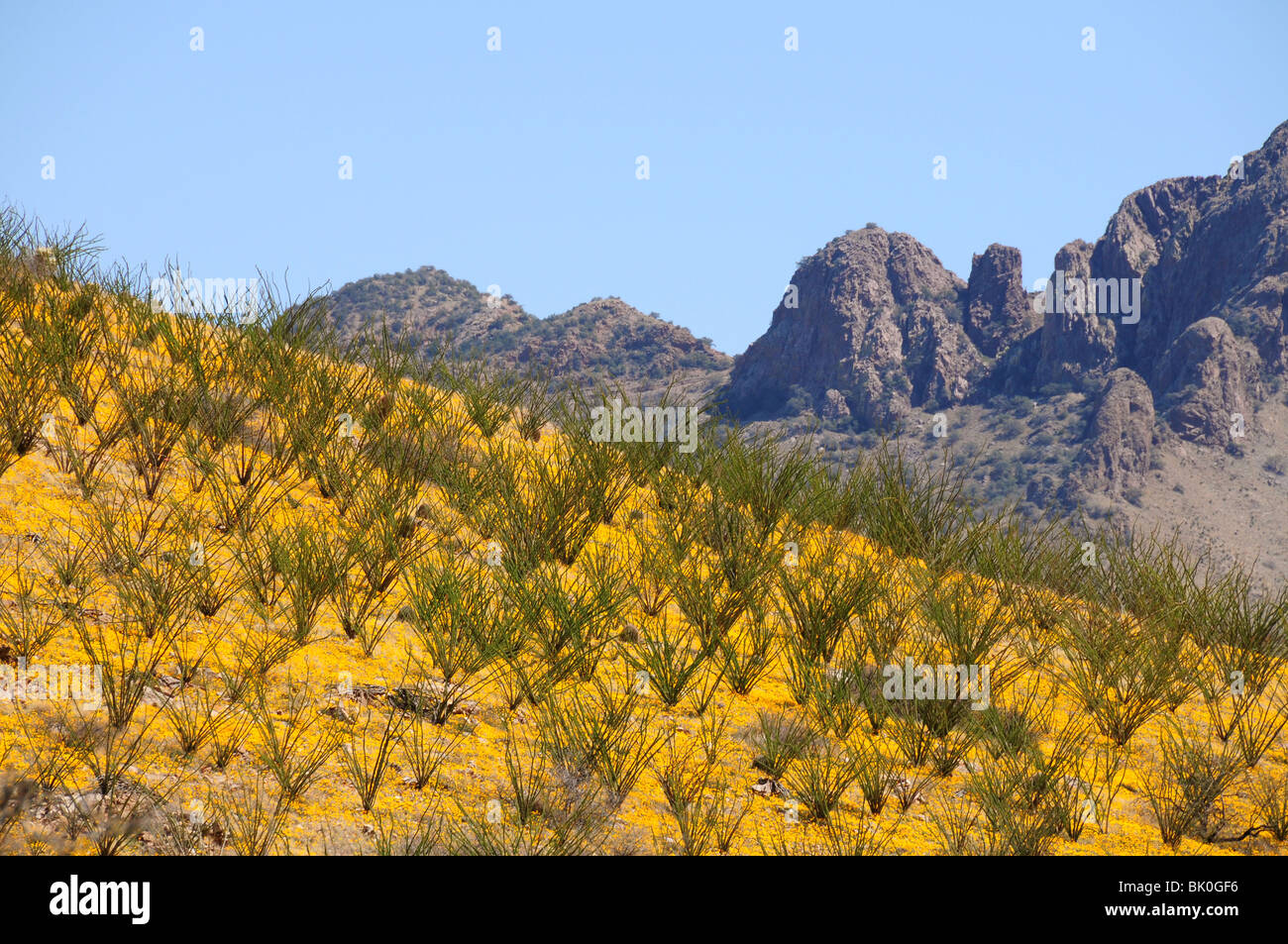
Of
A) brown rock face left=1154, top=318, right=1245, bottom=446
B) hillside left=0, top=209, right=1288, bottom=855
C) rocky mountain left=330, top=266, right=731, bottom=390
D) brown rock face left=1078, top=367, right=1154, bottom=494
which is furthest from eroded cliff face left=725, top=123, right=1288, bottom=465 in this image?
hillside left=0, top=209, right=1288, bottom=855

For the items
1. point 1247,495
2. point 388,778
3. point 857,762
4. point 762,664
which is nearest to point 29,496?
point 388,778

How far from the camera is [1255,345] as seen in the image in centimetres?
11925

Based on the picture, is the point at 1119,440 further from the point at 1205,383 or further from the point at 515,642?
the point at 515,642

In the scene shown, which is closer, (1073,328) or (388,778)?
(388,778)

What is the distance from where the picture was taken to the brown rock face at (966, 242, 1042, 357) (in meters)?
150

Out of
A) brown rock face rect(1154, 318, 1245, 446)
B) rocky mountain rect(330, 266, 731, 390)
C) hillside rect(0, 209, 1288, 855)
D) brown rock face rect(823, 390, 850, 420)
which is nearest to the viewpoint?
hillside rect(0, 209, 1288, 855)

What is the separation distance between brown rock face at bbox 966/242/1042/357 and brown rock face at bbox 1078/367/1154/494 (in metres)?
36.9

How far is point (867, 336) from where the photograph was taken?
151625 millimetres

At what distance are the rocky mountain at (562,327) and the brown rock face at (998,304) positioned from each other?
1612 inches

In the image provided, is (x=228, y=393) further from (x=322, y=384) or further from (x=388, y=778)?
(x=388, y=778)

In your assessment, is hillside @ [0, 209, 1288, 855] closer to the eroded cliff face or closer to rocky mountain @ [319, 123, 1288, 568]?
rocky mountain @ [319, 123, 1288, 568]

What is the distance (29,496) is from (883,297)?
160742mm

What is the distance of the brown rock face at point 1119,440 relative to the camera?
10475cm
